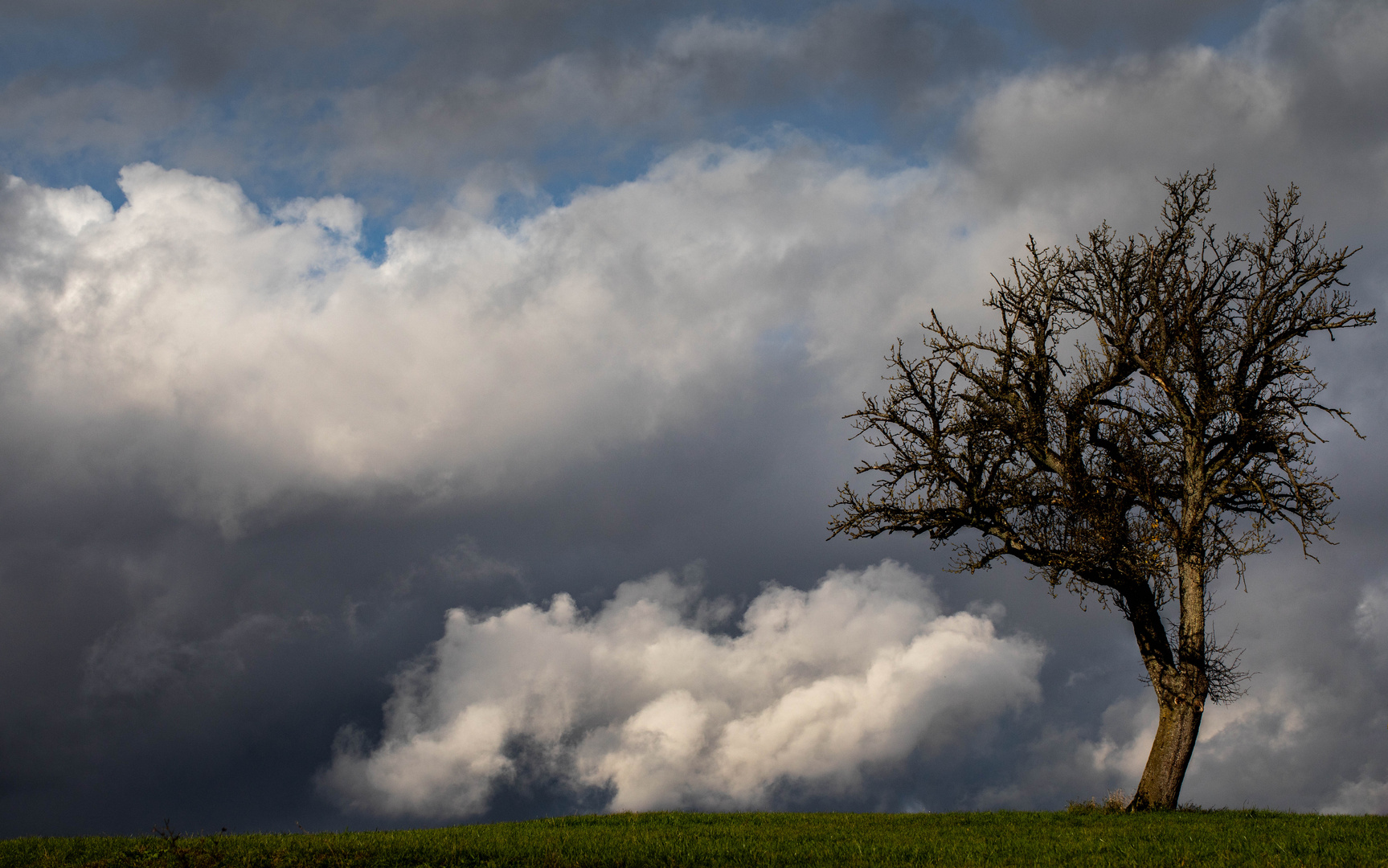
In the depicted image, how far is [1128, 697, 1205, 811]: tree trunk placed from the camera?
19984 mm

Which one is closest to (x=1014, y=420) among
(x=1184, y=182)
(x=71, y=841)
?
(x=1184, y=182)

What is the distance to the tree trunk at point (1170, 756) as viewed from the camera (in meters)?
20.0

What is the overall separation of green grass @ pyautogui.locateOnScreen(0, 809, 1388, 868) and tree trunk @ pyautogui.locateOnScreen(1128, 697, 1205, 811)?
223 cm

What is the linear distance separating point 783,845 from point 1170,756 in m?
10.9

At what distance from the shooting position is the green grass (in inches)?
491

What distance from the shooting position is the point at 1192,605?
67.8 ft

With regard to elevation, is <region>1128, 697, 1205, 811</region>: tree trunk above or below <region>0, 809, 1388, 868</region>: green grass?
above

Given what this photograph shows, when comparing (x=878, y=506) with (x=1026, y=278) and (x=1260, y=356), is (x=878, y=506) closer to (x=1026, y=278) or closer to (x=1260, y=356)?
(x=1026, y=278)

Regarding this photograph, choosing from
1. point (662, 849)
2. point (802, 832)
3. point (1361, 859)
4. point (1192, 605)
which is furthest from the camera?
point (1192, 605)

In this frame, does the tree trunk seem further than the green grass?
Yes

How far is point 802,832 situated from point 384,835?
6.85 m

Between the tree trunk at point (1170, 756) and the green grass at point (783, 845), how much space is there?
2228 millimetres

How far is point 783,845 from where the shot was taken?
1413cm

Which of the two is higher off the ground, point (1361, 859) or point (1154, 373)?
point (1154, 373)
